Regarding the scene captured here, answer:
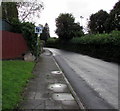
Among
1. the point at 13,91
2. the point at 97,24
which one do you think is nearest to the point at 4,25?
the point at 13,91

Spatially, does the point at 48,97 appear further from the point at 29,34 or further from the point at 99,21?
the point at 99,21

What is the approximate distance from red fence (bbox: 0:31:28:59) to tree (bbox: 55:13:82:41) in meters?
35.0

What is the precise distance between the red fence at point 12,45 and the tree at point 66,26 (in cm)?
3497

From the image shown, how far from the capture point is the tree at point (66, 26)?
2203 inches

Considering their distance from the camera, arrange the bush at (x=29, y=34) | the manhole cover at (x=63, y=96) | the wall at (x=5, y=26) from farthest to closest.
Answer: the bush at (x=29, y=34), the wall at (x=5, y=26), the manhole cover at (x=63, y=96)

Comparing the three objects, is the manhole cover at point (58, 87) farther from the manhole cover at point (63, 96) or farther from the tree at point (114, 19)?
the tree at point (114, 19)

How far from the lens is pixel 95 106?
22.9 feet

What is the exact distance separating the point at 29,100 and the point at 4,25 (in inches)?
503

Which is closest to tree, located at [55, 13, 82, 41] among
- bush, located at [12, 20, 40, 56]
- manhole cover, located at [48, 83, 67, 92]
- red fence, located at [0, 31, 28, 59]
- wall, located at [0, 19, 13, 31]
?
bush, located at [12, 20, 40, 56]

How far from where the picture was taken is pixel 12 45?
18938 millimetres

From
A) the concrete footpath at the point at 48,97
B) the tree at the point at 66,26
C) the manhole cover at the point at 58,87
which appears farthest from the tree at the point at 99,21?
the concrete footpath at the point at 48,97

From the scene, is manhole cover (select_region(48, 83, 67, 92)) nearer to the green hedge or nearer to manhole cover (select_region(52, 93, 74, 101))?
manhole cover (select_region(52, 93, 74, 101))

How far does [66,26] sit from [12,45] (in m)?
39.6

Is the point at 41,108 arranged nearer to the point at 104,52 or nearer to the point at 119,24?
the point at 104,52
